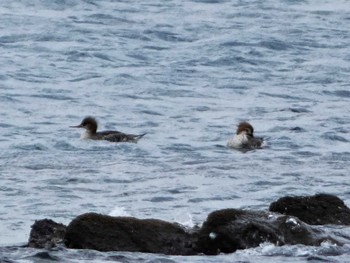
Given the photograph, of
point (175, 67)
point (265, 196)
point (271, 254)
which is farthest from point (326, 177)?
point (175, 67)

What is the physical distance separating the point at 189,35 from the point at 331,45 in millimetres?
3133

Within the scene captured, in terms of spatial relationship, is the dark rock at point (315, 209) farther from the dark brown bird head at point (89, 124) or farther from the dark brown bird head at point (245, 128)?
the dark brown bird head at point (89, 124)

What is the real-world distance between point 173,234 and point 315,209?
1.80 metres

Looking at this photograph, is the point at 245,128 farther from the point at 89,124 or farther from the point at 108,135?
the point at 89,124

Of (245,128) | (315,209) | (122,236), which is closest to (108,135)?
(245,128)

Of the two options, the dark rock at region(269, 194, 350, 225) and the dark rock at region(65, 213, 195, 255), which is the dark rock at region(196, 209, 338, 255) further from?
the dark rock at region(269, 194, 350, 225)

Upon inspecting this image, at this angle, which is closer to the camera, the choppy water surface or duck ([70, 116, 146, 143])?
the choppy water surface

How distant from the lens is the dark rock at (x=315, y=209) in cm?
1195

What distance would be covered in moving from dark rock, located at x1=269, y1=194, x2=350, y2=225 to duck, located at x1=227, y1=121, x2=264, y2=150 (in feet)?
19.7

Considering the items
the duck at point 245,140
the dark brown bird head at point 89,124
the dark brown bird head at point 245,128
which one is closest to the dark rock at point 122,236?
the duck at point 245,140

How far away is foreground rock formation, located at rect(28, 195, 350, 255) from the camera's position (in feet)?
34.9

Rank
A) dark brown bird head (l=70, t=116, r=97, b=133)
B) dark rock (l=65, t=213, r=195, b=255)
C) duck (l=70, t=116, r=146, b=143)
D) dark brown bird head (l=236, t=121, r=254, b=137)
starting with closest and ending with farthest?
dark rock (l=65, t=213, r=195, b=255), duck (l=70, t=116, r=146, b=143), dark brown bird head (l=236, t=121, r=254, b=137), dark brown bird head (l=70, t=116, r=97, b=133)

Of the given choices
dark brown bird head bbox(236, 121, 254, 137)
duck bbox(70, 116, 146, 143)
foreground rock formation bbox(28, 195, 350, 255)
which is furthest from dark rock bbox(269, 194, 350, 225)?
dark brown bird head bbox(236, 121, 254, 137)

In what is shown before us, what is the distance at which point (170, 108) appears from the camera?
21.9 meters
